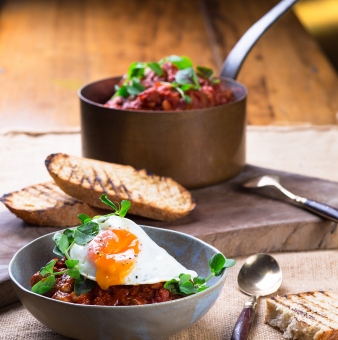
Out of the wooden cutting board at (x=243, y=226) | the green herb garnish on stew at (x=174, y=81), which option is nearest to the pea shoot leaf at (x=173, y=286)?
the wooden cutting board at (x=243, y=226)

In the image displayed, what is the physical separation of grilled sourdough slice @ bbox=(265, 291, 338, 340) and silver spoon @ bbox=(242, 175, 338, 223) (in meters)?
0.58

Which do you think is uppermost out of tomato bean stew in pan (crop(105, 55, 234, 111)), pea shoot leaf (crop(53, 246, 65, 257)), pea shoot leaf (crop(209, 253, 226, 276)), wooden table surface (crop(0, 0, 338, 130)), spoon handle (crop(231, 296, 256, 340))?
tomato bean stew in pan (crop(105, 55, 234, 111))

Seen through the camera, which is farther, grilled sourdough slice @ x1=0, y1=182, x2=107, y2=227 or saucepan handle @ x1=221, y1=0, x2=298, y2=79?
saucepan handle @ x1=221, y1=0, x2=298, y2=79

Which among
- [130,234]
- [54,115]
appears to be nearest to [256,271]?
[130,234]

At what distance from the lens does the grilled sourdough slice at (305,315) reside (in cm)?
179

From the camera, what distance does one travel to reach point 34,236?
236 cm

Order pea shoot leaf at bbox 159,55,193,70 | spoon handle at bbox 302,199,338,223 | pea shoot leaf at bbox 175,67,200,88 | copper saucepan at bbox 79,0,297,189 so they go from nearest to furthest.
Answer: spoon handle at bbox 302,199,338,223
copper saucepan at bbox 79,0,297,189
pea shoot leaf at bbox 175,67,200,88
pea shoot leaf at bbox 159,55,193,70

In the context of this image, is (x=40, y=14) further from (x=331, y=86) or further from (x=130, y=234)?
(x=130, y=234)

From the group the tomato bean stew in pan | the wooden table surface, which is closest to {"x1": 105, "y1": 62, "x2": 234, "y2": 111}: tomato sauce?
the tomato bean stew in pan

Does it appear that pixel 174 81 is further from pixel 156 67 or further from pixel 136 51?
pixel 136 51

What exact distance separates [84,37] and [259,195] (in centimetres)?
392

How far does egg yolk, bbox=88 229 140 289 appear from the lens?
170 cm

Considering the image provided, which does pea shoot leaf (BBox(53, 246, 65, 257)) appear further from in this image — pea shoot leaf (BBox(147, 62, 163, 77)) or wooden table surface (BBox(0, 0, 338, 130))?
wooden table surface (BBox(0, 0, 338, 130))

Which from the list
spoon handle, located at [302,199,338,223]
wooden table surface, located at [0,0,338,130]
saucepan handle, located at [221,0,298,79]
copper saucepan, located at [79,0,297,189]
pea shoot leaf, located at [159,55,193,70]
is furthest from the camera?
wooden table surface, located at [0,0,338,130]
